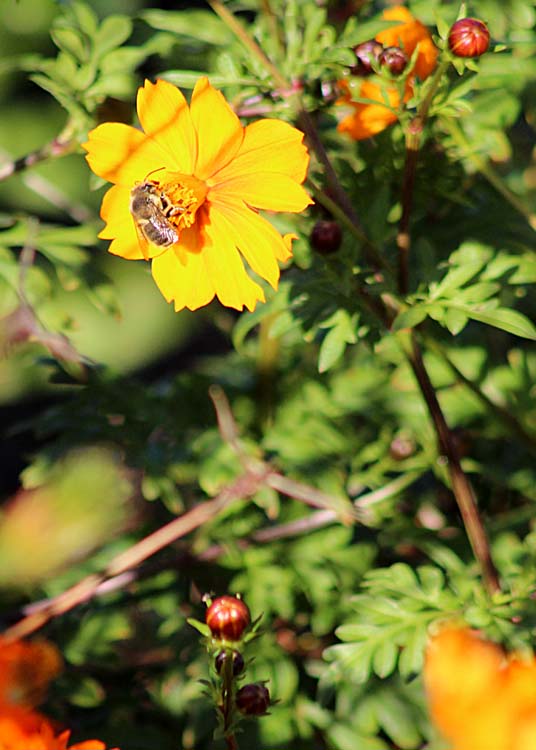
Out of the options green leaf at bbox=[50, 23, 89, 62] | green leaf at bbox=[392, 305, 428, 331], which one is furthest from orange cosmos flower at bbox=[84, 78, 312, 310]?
green leaf at bbox=[50, 23, 89, 62]

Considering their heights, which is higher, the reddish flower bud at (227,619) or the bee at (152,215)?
the bee at (152,215)

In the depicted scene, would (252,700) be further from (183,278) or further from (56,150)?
(56,150)

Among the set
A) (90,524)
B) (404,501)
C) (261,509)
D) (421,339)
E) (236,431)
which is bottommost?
(90,524)

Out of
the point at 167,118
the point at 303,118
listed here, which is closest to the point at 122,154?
the point at 167,118

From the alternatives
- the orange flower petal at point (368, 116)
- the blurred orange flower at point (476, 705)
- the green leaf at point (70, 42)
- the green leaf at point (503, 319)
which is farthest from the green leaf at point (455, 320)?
the green leaf at point (70, 42)

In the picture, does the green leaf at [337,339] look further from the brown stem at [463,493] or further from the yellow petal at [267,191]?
the yellow petal at [267,191]

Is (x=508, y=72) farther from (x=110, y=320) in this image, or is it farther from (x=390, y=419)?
(x=110, y=320)

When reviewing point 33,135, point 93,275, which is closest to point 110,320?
point 33,135
